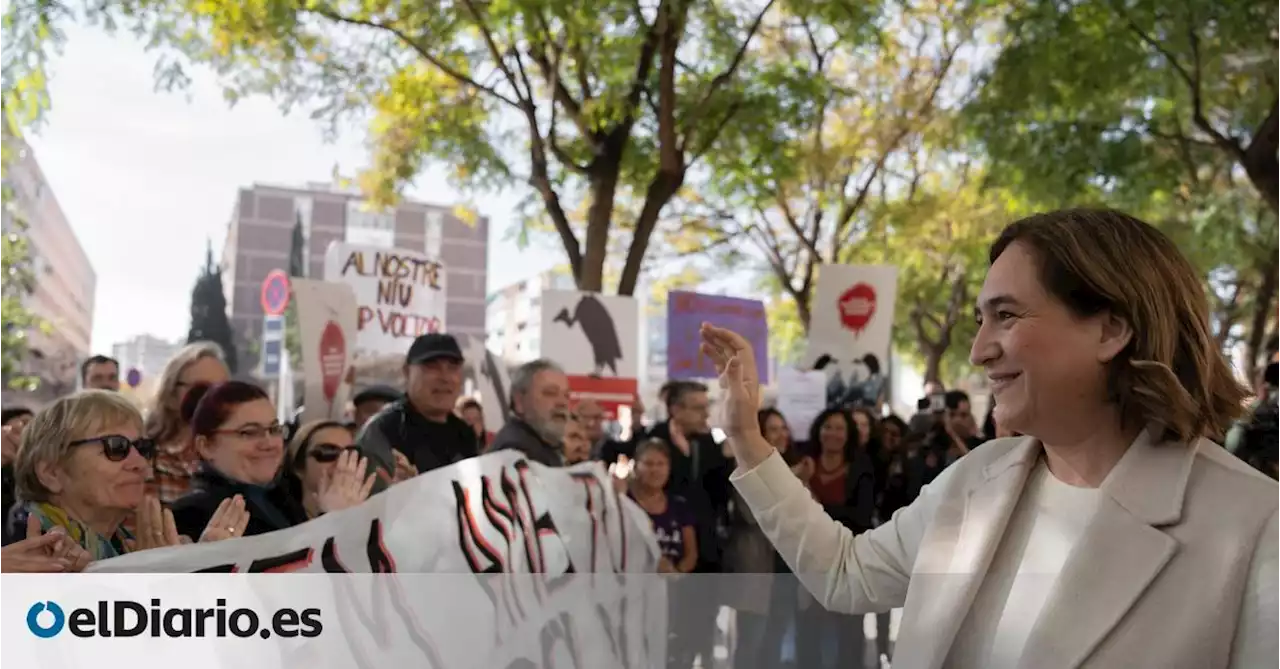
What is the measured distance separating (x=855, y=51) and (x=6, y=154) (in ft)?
24.1

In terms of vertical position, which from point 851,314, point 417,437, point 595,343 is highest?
point 851,314

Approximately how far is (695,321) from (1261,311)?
6493 millimetres

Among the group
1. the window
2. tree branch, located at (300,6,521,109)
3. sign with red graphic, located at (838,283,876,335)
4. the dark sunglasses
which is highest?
tree branch, located at (300,6,521,109)

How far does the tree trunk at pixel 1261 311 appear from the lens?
26.4 feet

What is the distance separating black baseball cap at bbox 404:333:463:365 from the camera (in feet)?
11.7

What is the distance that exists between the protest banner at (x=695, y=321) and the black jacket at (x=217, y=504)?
10.6 ft

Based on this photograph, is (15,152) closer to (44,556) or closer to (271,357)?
(44,556)

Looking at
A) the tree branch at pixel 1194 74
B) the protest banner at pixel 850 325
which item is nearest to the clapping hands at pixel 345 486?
the protest banner at pixel 850 325

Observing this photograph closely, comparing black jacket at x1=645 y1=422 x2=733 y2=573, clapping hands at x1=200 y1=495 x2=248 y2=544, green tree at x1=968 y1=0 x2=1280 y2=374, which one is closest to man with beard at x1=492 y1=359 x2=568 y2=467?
black jacket at x1=645 y1=422 x2=733 y2=573

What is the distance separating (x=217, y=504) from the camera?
2.24 meters

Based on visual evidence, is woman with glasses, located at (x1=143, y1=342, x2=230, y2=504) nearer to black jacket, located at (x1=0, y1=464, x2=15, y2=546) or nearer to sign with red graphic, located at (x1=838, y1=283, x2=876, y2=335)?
black jacket, located at (x1=0, y1=464, x2=15, y2=546)

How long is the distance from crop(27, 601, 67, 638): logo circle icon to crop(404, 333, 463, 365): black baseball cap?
210 centimetres

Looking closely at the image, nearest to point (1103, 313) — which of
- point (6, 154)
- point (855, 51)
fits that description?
point (6, 154)

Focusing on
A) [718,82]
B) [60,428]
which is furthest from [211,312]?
[718,82]
